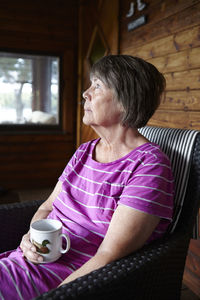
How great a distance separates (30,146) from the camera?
12.5 feet

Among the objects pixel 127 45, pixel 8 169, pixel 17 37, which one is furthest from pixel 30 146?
pixel 127 45

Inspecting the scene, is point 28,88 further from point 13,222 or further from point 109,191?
point 109,191

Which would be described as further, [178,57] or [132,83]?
[178,57]

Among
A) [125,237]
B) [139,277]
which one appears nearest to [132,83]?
[125,237]

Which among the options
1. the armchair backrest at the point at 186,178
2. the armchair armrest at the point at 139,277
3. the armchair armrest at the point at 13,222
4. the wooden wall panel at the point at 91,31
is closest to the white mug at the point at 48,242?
the armchair armrest at the point at 139,277

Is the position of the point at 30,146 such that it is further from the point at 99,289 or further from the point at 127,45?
the point at 99,289

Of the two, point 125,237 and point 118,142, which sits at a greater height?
point 118,142

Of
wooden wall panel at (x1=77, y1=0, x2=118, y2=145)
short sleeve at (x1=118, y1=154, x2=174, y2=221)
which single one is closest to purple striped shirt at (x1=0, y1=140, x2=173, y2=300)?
short sleeve at (x1=118, y1=154, x2=174, y2=221)

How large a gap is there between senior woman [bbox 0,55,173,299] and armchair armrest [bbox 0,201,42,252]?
2.6 inches

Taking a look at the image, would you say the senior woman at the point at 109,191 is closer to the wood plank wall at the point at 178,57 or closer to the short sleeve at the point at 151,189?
the short sleeve at the point at 151,189

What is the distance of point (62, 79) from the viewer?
12.8ft

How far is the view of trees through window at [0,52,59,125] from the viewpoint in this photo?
3.66 m

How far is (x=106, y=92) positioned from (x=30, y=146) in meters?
2.90

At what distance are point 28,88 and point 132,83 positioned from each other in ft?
9.75
